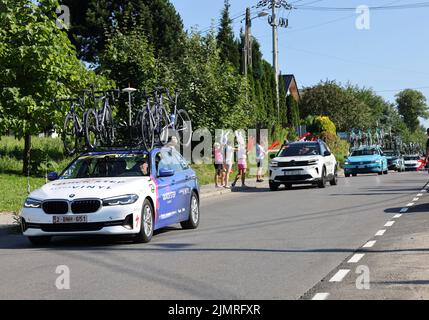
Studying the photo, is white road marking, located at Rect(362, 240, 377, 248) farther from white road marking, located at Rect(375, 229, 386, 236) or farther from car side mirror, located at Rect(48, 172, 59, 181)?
car side mirror, located at Rect(48, 172, 59, 181)

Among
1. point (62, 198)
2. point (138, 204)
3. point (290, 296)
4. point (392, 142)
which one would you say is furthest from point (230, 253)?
point (392, 142)

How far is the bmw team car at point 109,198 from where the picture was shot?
37.2ft

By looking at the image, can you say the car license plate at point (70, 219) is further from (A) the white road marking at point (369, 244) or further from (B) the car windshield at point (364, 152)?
(B) the car windshield at point (364, 152)

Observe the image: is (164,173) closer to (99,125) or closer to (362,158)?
(99,125)

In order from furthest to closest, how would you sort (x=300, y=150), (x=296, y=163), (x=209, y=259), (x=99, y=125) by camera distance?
(x=300, y=150) < (x=296, y=163) < (x=99, y=125) < (x=209, y=259)

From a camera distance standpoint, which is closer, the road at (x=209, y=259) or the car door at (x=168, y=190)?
the road at (x=209, y=259)

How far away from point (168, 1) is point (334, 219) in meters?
31.5

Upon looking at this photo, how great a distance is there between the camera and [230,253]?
10.8m

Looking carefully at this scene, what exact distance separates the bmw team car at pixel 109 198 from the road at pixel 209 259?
1.04 ft

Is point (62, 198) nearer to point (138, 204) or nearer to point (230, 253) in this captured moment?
point (138, 204)

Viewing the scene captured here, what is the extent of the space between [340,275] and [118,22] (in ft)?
122

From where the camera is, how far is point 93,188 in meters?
11.6

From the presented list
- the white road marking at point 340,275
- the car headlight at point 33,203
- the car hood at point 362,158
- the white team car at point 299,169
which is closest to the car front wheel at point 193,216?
the car headlight at point 33,203

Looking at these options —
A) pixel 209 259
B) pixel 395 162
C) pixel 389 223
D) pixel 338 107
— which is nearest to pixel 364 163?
pixel 395 162
